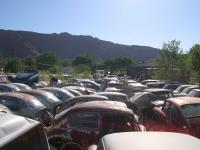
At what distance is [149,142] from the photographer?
5.06 metres

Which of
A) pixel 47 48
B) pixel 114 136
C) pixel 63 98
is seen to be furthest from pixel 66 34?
pixel 114 136

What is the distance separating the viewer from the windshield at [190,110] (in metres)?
11.8

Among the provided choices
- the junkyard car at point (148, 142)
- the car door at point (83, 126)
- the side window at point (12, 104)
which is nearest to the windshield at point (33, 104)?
the side window at point (12, 104)

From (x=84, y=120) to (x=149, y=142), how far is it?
4.47 metres

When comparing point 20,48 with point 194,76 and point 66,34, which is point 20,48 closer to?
point 66,34

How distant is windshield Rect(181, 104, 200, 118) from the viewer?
38.7ft

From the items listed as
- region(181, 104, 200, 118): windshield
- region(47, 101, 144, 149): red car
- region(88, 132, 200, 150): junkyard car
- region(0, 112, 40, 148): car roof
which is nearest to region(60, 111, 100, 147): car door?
region(47, 101, 144, 149): red car

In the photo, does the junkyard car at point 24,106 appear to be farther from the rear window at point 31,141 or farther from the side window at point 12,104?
the rear window at point 31,141

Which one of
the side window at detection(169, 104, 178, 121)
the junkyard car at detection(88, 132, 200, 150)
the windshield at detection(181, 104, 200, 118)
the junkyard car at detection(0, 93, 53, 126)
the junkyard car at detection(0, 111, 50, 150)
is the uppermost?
the junkyard car at detection(0, 111, 50, 150)

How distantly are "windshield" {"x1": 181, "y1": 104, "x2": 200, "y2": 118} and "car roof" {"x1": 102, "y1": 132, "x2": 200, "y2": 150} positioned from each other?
6466 mm

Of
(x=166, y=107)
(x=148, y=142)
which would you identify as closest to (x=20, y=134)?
(x=148, y=142)

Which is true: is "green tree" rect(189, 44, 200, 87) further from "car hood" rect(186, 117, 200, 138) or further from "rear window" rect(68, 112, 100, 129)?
"rear window" rect(68, 112, 100, 129)

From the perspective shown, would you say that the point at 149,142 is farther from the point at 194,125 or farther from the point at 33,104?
the point at 33,104

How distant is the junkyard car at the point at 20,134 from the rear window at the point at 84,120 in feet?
14.3
